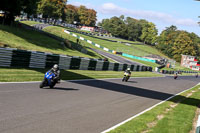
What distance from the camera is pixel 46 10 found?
9481cm

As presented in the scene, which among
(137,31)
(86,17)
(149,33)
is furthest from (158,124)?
(149,33)

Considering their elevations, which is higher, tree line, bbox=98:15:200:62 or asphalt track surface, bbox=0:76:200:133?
tree line, bbox=98:15:200:62

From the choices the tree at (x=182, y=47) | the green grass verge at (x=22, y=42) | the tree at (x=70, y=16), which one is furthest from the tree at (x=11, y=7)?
the tree at (x=70, y=16)

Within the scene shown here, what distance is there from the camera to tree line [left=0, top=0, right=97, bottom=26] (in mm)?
44181

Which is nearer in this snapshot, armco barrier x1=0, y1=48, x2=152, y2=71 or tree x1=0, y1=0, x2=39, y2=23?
armco barrier x1=0, y1=48, x2=152, y2=71

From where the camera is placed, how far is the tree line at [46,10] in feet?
145

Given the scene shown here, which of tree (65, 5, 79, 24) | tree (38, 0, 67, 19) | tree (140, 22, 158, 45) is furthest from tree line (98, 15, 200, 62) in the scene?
tree (38, 0, 67, 19)

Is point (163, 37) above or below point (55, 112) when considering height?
above

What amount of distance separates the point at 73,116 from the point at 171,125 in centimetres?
338

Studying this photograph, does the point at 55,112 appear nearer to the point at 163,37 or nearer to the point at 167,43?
the point at 167,43

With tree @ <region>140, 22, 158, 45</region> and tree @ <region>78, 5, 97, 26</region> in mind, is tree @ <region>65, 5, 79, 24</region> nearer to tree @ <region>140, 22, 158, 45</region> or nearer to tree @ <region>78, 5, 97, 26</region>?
tree @ <region>78, 5, 97, 26</region>

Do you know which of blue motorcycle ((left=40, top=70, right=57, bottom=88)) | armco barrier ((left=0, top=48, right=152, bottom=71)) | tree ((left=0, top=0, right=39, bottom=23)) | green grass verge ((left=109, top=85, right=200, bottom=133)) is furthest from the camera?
tree ((left=0, top=0, right=39, bottom=23))

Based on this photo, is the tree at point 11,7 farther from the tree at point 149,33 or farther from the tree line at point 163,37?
the tree at point 149,33

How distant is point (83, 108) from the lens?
9.67 metres
